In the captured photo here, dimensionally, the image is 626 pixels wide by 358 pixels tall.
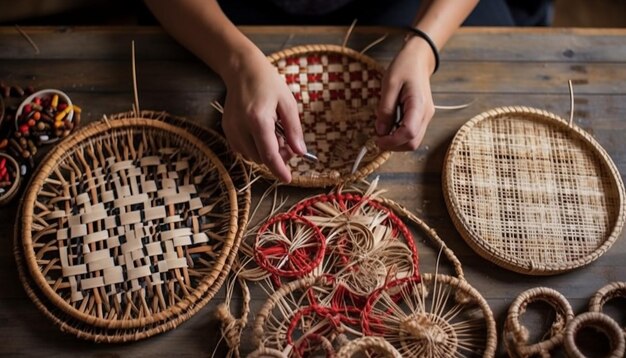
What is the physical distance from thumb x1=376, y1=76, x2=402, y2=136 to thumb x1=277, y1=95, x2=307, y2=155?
136 mm

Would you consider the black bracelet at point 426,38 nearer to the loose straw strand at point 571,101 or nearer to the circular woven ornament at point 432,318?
the loose straw strand at point 571,101

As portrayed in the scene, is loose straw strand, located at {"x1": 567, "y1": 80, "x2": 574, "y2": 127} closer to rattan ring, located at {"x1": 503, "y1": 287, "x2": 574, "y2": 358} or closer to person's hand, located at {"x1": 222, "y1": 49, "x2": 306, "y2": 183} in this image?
rattan ring, located at {"x1": 503, "y1": 287, "x2": 574, "y2": 358}

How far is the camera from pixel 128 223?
979 mm

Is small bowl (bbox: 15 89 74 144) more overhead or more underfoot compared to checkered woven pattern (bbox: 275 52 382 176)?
more overhead

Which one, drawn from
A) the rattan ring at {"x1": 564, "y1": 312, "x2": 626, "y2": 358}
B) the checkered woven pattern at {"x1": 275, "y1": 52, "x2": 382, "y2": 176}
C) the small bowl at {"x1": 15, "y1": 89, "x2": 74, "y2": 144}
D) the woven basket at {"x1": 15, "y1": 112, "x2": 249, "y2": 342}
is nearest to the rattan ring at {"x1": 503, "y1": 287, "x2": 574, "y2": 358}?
the rattan ring at {"x1": 564, "y1": 312, "x2": 626, "y2": 358}

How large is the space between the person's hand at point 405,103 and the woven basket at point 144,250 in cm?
26

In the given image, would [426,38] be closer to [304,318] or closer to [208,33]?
[208,33]

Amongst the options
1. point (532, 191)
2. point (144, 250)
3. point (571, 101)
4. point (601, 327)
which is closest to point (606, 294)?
point (601, 327)

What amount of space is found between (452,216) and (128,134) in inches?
22.9

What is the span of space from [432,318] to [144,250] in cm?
48

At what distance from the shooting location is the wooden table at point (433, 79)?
3.44 ft

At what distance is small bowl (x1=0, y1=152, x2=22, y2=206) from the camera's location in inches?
38.6

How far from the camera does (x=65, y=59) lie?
3.63ft

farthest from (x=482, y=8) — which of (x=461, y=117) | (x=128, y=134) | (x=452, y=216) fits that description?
(x=128, y=134)
